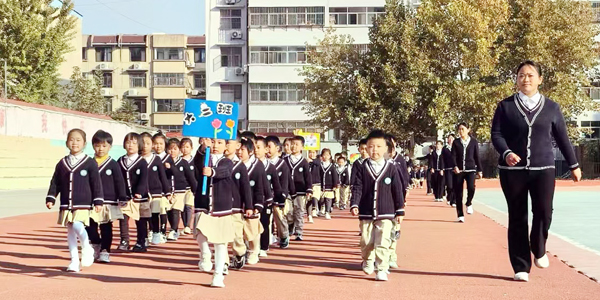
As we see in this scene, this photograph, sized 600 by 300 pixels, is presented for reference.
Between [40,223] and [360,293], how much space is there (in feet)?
34.7

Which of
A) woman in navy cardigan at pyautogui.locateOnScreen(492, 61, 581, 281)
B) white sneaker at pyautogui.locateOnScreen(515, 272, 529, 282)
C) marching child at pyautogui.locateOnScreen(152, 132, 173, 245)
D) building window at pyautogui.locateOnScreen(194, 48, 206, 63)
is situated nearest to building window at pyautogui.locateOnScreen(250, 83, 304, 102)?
building window at pyautogui.locateOnScreen(194, 48, 206, 63)

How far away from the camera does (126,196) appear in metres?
11.2

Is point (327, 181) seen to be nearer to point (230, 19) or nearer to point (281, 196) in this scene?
point (281, 196)

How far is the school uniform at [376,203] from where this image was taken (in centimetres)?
897

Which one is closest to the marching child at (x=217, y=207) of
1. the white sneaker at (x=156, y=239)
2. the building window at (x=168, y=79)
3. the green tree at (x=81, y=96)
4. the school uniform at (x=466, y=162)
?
the white sneaker at (x=156, y=239)

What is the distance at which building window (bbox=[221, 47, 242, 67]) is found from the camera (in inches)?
2260

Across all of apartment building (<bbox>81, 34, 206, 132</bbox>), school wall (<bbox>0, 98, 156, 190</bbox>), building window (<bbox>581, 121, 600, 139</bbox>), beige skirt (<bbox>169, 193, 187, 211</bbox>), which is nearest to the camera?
beige skirt (<bbox>169, 193, 187, 211</bbox>)

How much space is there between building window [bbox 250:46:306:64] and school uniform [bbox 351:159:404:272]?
154 ft

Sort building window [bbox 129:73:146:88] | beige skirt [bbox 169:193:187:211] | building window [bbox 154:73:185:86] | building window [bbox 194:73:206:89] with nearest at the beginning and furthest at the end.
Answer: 1. beige skirt [bbox 169:193:187:211]
2. building window [bbox 154:73:185:86]
3. building window [bbox 129:73:146:88]
4. building window [bbox 194:73:206:89]

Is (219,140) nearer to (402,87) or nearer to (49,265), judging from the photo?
(49,265)

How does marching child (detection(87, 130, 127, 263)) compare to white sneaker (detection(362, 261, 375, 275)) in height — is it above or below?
above

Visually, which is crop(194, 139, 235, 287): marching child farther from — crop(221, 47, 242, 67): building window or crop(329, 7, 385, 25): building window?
crop(221, 47, 242, 67): building window

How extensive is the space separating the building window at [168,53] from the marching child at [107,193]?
2228 inches

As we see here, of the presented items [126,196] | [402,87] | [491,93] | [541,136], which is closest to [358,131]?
[402,87]
